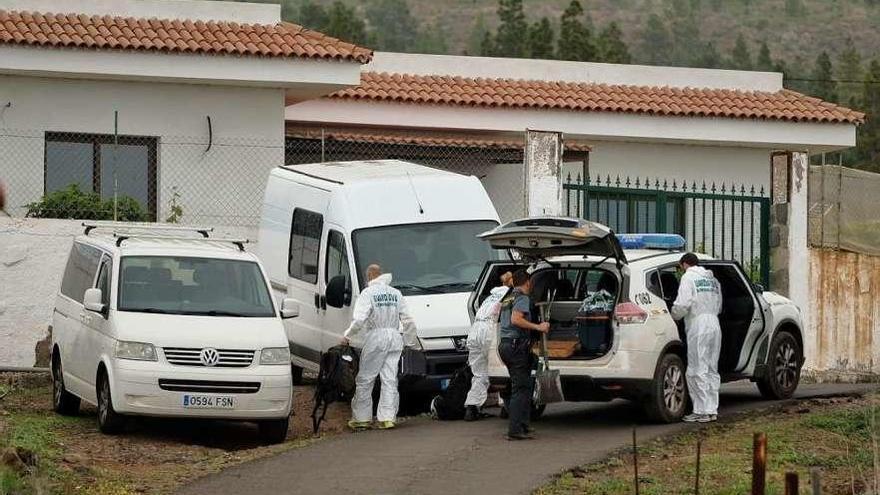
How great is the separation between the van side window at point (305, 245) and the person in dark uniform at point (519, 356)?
415 centimetres

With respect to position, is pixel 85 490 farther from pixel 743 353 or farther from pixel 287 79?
pixel 287 79

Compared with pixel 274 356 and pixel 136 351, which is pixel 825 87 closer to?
pixel 274 356

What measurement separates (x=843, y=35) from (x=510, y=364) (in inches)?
A: 3648

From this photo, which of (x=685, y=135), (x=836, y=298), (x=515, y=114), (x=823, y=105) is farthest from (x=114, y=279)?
(x=823, y=105)

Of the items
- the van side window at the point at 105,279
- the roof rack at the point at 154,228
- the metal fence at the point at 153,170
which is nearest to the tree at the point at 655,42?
the metal fence at the point at 153,170

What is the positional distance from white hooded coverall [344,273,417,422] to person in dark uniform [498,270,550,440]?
1695mm

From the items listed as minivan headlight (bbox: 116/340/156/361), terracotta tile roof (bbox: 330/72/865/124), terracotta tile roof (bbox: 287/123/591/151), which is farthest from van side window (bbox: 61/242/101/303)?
terracotta tile roof (bbox: 330/72/865/124)

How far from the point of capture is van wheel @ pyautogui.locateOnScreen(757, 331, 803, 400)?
18.2 meters

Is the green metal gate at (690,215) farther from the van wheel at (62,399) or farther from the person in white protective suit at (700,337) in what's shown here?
the van wheel at (62,399)

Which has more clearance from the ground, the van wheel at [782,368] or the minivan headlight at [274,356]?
the minivan headlight at [274,356]

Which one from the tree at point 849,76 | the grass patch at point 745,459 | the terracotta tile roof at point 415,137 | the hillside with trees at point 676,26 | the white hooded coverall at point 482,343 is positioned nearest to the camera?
the grass patch at point 745,459

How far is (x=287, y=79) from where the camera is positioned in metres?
25.5

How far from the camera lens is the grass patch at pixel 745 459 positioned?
12859 mm

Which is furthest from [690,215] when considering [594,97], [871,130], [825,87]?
[825,87]
